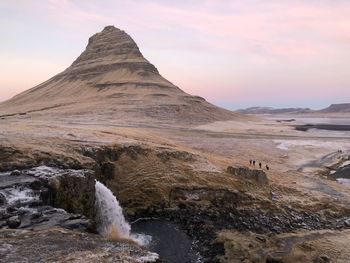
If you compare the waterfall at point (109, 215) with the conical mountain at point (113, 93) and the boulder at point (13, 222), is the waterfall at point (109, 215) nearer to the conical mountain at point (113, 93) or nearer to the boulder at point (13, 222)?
the boulder at point (13, 222)

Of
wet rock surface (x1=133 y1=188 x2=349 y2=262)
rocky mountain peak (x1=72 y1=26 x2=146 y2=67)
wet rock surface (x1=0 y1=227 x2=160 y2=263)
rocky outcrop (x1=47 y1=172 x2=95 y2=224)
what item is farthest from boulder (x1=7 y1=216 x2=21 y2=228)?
rocky mountain peak (x1=72 y1=26 x2=146 y2=67)

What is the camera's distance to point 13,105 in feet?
503

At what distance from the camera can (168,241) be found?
30.3 meters

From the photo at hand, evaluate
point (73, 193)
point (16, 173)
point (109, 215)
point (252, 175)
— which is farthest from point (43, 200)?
point (252, 175)

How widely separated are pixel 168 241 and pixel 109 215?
4.71 metres

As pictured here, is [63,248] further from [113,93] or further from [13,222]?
[113,93]

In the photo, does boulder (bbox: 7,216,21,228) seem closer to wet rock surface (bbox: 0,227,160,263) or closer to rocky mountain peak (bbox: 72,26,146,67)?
wet rock surface (bbox: 0,227,160,263)

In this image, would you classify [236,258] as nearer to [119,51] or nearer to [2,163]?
[2,163]

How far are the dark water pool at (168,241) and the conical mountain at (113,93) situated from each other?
225 feet

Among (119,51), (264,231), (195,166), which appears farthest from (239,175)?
(119,51)

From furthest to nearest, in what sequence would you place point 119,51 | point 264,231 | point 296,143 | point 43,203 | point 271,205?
point 119,51
point 296,143
point 271,205
point 264,231
point 43,203

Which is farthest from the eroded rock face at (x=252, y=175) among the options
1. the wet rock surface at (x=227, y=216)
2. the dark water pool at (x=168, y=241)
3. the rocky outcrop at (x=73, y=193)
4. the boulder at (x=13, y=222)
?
the boulder at (x=13, y=222)

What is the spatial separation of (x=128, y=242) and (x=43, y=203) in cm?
818

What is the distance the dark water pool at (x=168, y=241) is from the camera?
28172mm
